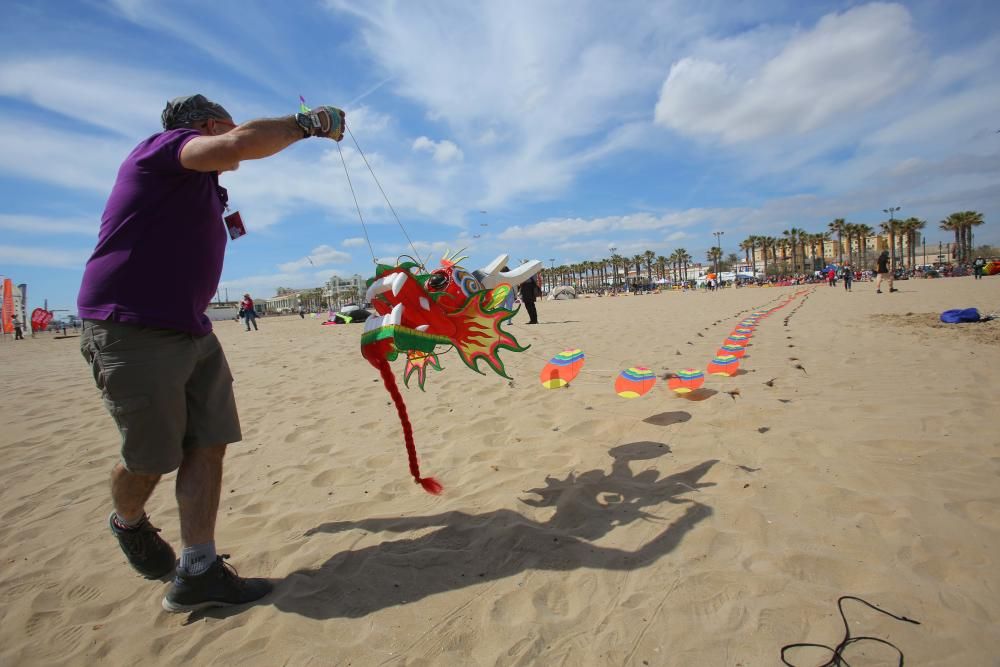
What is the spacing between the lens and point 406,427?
2723mm

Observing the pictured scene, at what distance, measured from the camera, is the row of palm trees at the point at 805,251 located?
2144 inches

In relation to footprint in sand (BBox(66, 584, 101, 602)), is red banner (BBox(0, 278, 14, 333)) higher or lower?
higher

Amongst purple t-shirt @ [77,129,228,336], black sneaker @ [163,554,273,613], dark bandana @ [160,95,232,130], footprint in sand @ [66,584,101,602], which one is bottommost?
footprint in sand @ [66,584,101,602]

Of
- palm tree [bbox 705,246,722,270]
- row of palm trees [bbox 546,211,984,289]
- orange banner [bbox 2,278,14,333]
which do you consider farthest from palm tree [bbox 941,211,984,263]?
orange banner [bbox 2,278,14,333]

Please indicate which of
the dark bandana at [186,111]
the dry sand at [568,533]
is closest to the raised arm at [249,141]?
the dark bandana at [186,111]

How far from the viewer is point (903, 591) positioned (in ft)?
5.86

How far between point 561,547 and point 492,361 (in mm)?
1220

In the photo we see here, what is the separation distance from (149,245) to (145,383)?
0.54m

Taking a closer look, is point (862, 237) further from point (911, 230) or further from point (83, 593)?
point (83, 593)

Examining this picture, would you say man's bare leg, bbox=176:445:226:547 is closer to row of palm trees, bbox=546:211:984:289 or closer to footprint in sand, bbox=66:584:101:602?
footprint in sand, bbox=66:584:101:602

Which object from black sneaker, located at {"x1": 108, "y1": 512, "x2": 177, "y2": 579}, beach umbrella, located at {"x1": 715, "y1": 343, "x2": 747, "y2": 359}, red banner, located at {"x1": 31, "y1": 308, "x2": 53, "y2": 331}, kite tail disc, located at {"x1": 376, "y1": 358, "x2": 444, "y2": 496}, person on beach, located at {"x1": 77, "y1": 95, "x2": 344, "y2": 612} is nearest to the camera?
person on beach, located at {"x1": 77, "y1": 95, "x2": 344, "y2": 612}

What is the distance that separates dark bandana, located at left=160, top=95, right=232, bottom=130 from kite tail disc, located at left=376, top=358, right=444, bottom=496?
1.39 metres

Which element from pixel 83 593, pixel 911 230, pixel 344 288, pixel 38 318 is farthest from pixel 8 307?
pixel 911 230

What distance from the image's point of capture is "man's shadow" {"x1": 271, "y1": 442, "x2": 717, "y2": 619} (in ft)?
6.79
